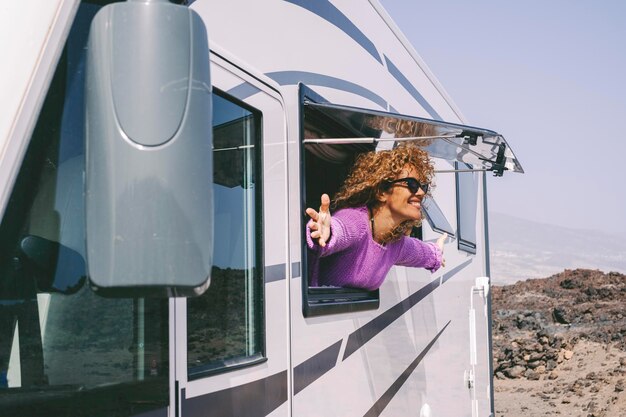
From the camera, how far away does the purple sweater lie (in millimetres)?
2982

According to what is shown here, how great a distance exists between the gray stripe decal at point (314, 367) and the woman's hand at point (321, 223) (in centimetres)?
35

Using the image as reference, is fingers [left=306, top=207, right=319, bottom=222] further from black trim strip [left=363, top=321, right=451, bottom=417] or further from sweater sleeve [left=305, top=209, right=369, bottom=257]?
black trim strip [left=363, top=321, right=451, bottom=417]

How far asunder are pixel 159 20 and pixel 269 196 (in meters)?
1.07

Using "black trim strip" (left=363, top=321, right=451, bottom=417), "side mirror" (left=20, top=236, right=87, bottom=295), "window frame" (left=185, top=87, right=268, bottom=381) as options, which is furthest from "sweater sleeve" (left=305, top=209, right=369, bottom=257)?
"side mirror" (left=20, top=236, right=87, bottom=295)

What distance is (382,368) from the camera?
11.2 feet

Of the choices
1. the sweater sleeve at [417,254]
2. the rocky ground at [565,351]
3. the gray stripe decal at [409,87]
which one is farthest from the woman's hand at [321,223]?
the rocky ground at [565,351]

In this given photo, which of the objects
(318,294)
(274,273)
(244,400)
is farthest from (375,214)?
(244,400)

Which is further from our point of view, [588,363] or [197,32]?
[588,363]

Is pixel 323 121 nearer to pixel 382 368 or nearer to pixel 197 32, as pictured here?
pixel 382 368

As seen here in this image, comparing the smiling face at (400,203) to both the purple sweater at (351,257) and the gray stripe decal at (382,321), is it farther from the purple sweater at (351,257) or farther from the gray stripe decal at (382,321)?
the gray stripe decal at (382,321)

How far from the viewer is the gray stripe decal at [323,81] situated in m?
2.65

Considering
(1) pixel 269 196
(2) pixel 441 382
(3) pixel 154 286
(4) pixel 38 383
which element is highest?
(1) pixel 269 196

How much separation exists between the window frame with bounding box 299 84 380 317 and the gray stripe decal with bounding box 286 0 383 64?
297 millimetres

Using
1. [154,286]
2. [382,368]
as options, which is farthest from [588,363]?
[154,286]
